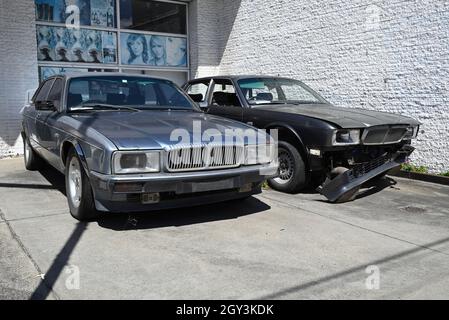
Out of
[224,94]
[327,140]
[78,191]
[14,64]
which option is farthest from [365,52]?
[14,64]

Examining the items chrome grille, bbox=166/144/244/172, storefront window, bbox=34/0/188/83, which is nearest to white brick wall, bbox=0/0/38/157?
storefront window, bbox=34/0/188/83

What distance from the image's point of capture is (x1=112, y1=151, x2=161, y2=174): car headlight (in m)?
3.89

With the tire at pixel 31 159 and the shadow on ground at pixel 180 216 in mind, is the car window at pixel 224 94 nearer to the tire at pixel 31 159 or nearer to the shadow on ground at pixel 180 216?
the shadow on ground at pixel 180 216

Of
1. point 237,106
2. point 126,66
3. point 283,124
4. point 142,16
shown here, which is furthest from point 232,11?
point 283,124

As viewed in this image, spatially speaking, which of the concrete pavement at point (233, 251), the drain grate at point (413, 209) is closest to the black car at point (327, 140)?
the concrete pavement at point (233, 251)

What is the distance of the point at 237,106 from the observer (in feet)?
22.3

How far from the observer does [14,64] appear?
9.76 metres

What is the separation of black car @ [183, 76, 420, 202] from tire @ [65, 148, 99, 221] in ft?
8.15

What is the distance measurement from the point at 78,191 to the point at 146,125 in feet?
3.27

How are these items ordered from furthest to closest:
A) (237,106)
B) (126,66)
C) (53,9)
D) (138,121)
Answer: (126,66) < (53,9) < (237,106) < (138,121)

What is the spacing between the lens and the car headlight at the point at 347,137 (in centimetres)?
541

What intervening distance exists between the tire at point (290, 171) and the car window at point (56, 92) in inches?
114

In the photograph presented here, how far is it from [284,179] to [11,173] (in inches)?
187

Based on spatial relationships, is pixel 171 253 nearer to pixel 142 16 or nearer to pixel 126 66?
pixel 126 66
